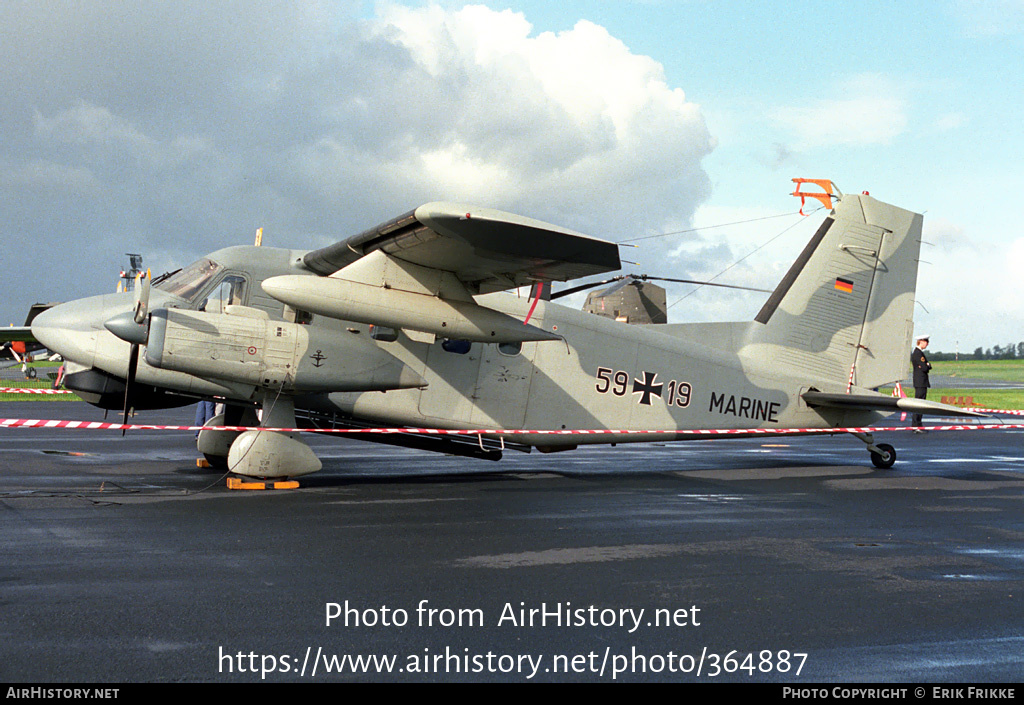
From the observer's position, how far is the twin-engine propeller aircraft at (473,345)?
32.1ft

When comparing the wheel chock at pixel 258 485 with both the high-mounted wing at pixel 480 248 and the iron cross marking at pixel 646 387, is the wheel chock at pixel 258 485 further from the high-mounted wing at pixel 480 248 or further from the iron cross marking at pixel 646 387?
the iron cross marking at pixel 646 387

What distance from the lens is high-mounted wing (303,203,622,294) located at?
864cm

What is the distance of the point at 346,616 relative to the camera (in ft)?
16.9

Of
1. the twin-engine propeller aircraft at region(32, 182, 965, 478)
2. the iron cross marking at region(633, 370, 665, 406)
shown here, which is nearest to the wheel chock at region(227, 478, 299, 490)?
the twin-engine propeller aircraft at region(32, 182, 965, 478)

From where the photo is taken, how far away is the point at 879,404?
13125 mm

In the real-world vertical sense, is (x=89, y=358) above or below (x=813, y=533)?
above

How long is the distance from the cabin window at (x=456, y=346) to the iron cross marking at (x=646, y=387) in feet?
8.58

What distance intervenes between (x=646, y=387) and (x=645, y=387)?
18mm

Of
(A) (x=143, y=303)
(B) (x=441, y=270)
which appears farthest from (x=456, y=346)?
(A) (x=143, y=303)

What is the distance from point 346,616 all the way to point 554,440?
7.18 m

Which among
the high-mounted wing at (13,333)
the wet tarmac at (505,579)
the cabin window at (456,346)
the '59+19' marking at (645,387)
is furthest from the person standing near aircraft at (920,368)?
the high-mounted wing at (13,333)

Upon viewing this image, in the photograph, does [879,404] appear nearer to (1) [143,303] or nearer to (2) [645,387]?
(2) [645,387]

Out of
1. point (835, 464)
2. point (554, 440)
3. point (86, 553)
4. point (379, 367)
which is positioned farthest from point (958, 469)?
point (86, 553)
